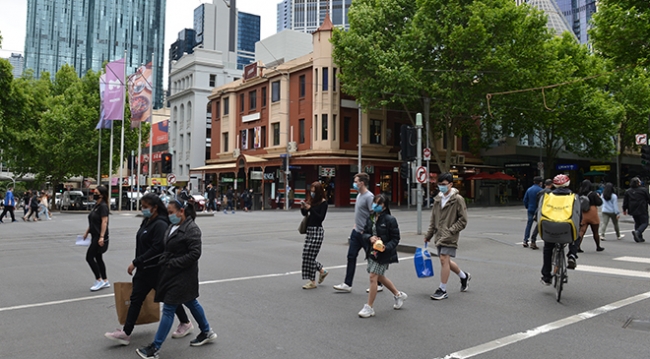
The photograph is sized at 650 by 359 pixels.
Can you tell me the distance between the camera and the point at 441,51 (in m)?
30.9

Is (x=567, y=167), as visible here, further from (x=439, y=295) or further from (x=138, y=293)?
(x=138, y=293)

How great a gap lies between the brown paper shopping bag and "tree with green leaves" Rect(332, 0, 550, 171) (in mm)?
26741

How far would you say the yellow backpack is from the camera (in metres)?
7.13

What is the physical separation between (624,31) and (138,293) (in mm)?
18369

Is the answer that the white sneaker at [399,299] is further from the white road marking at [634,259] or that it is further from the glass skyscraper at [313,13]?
the glass skyscraper at [313,13]

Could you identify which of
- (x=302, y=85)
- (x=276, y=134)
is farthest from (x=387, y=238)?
(x=276, y=134)

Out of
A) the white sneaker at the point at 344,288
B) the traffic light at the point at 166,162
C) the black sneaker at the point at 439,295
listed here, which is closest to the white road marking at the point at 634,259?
the black sneaker at the point at 439,295

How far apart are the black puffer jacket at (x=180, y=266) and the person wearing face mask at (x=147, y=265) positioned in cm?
27

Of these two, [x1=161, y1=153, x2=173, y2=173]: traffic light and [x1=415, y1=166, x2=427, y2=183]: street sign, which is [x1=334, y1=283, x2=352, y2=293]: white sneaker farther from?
[x1=161, y1=153, x2=173, y2=173]: traffic light

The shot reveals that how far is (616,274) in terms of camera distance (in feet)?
29.9

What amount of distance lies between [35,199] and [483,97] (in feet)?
85.2

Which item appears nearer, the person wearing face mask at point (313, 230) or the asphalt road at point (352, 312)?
the asphalt road at point (352, 312)

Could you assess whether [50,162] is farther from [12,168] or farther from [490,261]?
[490,261]

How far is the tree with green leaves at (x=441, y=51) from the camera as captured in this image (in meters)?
29.4
